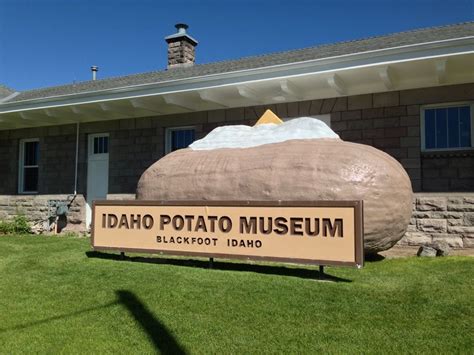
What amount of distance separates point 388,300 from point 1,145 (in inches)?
510

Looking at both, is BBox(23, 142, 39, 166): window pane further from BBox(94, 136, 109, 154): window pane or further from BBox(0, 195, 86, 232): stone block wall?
BBox(94, 136, 109, 154): window pane

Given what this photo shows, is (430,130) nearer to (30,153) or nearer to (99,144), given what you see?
(99,144)

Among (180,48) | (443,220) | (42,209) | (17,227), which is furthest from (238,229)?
(180,48)

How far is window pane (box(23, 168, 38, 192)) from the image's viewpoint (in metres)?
13.5

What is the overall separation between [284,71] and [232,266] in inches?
163

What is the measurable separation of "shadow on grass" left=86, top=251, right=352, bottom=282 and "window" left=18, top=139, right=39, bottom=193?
7.17 meters

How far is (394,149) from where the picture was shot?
8461 mm

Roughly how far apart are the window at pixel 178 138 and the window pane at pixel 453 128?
18.3 ft

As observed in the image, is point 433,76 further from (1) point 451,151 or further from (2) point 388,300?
(2) point 388,300

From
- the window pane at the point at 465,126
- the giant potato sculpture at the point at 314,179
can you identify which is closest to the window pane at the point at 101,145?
the giant potato sculpture at the point at 314,179

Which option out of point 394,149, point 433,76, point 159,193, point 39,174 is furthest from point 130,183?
point 433,76

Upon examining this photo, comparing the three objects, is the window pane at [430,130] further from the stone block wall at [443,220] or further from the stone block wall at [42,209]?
the stone block wall at [42,209]

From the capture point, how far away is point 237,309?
13.5 feet

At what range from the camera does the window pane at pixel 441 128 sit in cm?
822
